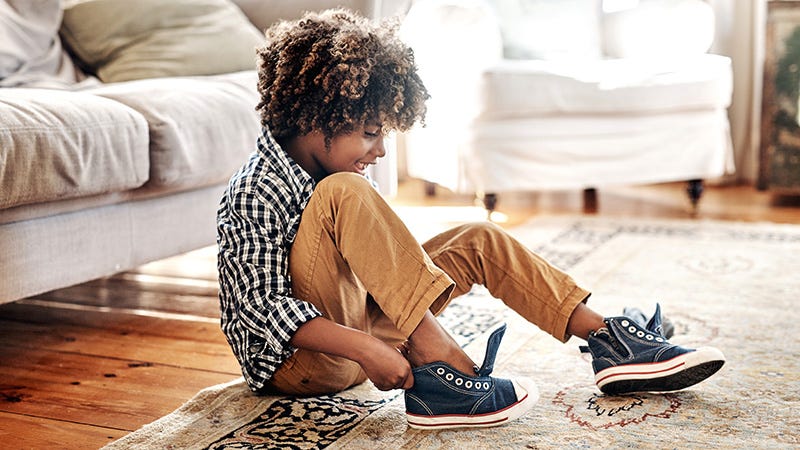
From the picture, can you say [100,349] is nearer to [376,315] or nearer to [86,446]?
[86,446]

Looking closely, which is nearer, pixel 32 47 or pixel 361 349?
pixel 361 349

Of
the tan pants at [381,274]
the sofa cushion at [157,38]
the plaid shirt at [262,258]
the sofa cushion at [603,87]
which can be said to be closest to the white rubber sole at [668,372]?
the tan pants at [381,274]

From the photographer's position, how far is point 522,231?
268 cm

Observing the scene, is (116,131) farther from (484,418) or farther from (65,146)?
(484,418)

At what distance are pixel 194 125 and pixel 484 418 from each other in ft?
2.93

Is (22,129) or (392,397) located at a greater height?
(22,129)

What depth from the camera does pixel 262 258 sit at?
1259mm

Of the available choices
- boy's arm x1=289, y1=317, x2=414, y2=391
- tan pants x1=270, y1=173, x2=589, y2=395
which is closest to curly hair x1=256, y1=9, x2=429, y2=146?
tan pants x1=270, y1=173, x2=589, y2=395

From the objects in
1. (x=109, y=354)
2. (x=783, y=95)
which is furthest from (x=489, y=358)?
(x=783, y=95)

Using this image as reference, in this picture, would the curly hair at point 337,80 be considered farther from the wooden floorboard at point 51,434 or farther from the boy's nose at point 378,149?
the wooden floorboard at point 51,434

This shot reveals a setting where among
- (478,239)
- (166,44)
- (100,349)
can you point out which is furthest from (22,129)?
(166,44)

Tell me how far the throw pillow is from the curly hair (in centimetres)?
182

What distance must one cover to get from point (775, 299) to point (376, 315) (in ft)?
3.10

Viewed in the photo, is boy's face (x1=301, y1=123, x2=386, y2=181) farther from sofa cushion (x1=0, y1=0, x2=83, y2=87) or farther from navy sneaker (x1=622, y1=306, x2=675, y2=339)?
sofa cushion (x1=0, y1=0, x2=83, y2=87)
